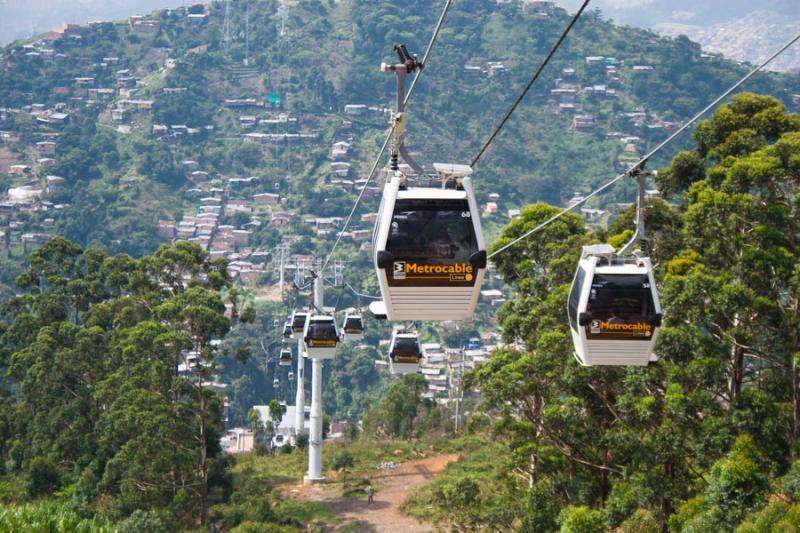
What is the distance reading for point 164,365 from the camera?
30.4 meters

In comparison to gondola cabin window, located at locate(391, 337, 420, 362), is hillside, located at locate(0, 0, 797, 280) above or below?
above

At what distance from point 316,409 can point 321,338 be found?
5026mm

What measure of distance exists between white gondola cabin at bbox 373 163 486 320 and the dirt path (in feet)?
59.6

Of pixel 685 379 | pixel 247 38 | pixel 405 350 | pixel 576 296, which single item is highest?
pixel 247 38

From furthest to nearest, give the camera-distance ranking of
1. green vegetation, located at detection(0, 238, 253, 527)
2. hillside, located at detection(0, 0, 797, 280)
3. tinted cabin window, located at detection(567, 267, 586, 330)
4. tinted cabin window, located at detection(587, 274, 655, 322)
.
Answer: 1. hillside, located at detection(0, 0, 797, 280)
2. green vegetation, located at detection(0, 238, 253, 527)
3. tinted cabin window, located at detection(567, 267, 586, 330)
4. tinted cabin window, located at detection(587, 274, 655, 322)

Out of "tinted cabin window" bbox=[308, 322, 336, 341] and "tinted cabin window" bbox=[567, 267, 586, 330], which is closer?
"tinted cabin window" bbox=[567, 267, 586, 330]

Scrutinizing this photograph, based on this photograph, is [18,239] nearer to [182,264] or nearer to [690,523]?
[182,264]

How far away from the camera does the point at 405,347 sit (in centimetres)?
2589

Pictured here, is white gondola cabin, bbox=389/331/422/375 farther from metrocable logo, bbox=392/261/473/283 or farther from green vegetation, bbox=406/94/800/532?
metrocable logo, bbox=392/261/473/283

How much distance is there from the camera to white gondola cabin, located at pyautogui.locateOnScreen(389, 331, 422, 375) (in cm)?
2572

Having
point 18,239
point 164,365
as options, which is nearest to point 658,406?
point 164,365

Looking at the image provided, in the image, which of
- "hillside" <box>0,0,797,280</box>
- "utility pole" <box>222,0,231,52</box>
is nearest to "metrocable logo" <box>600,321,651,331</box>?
"hillside" <box>0,0,797,280</box>

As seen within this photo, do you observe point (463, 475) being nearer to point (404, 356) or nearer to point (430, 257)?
point (404, 356)

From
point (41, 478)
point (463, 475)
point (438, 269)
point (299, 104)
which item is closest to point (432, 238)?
point (438, 269)
